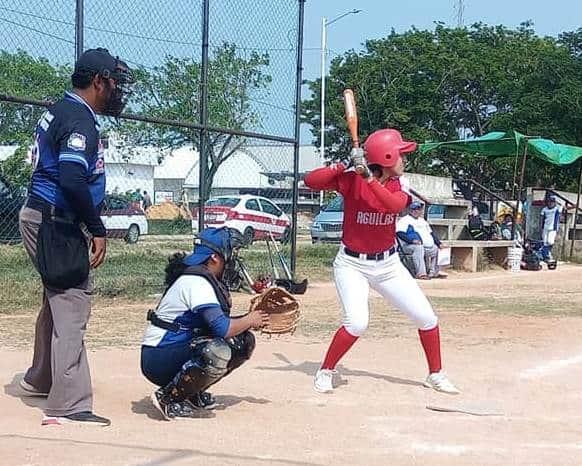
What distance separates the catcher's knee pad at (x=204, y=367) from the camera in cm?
575

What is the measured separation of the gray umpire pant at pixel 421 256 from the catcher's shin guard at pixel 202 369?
12343 millimetres

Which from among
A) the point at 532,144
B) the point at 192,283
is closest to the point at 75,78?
the point at 192,283

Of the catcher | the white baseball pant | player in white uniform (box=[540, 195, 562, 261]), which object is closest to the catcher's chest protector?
the catcher

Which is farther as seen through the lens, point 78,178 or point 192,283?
point 192,283

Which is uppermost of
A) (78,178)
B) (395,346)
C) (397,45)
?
(397,45)

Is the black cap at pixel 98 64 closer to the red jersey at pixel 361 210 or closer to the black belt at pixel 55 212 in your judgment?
the black belt at pixel 55 212

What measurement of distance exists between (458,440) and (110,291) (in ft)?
25.3

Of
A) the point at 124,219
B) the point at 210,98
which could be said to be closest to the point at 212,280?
the point at 210,98

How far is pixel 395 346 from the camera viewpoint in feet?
30.1

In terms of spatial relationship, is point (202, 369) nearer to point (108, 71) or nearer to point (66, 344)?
point (66, 344)

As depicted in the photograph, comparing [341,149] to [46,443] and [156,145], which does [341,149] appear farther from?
[46,443]

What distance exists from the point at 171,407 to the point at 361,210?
198 cm

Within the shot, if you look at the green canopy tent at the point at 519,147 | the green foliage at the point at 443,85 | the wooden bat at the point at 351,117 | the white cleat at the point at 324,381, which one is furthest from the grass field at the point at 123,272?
the green foliage at the point at 443,85

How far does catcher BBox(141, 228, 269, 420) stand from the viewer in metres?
5.78
